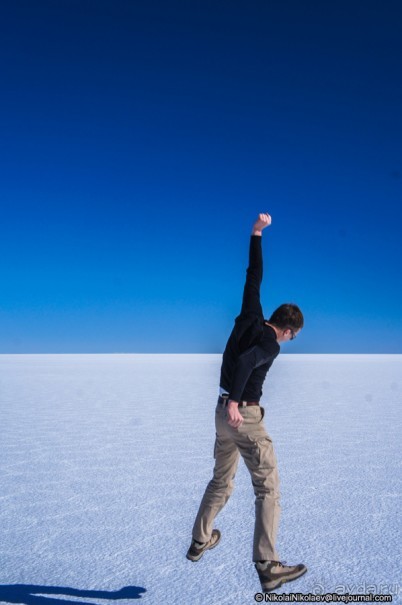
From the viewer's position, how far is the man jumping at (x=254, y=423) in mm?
2266

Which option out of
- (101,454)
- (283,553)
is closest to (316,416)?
(101,454)

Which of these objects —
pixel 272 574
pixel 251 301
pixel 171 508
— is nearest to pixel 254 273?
pixel 251 301

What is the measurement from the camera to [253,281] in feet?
8.00

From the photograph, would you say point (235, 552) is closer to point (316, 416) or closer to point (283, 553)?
point (283, 553)

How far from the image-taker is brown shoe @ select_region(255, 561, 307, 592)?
7.30ft

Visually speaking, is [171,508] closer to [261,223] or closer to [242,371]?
[242,371]

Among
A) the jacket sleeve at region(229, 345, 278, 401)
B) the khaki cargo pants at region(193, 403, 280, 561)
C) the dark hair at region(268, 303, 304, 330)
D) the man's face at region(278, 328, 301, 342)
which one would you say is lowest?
the khaki cargo pants at region(193, 403, 280, 561)

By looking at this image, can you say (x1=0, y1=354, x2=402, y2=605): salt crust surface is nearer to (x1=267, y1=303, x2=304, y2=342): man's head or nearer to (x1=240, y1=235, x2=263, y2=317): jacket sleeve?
(x1=267, y1=303, x2=304, y2=342): man's head

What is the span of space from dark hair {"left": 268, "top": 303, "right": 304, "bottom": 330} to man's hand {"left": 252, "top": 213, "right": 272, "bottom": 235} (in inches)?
16.4

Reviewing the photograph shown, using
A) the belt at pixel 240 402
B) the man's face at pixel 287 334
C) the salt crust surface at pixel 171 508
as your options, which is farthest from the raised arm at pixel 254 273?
the salt crust surface at pixel 171 508

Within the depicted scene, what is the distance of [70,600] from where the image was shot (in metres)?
2.27

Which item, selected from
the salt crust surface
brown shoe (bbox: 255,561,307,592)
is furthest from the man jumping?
the salt crust surface

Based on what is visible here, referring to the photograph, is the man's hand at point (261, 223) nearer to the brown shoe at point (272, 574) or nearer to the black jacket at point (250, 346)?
the black jacket at point (250, 346)

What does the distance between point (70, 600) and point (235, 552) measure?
3.07ft
